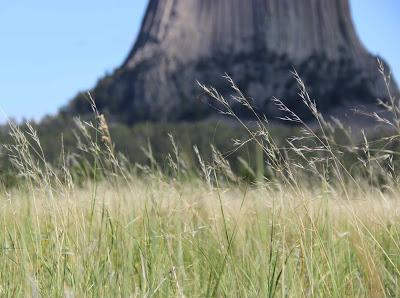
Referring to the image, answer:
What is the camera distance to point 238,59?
44938mm

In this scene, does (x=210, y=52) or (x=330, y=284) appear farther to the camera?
(x=210, y=52)

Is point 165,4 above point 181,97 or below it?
above

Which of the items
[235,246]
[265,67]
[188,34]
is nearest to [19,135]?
[235,246]

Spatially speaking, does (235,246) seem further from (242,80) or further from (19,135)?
(242,80)

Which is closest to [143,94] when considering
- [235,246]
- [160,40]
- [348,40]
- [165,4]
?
[160,40]

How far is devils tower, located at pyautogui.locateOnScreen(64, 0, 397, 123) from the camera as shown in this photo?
43.1 meters

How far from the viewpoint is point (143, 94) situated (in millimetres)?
43250

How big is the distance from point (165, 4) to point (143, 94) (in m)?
8.51

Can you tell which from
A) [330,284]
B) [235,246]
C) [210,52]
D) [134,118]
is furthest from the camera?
[210,52]

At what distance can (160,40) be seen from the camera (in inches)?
1852

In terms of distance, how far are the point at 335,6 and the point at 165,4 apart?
11.7m

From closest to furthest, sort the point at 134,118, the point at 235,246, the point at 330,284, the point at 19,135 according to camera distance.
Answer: the point at 330,284 → the point at 19,135 → the point at 235,246 → the point at 134,118

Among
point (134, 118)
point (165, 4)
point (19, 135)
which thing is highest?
point (165, 4)

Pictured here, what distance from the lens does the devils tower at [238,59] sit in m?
43.1
